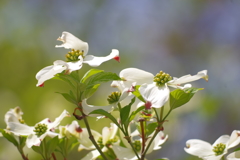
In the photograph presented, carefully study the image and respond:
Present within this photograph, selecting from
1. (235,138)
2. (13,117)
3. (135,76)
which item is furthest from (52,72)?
(235,138)

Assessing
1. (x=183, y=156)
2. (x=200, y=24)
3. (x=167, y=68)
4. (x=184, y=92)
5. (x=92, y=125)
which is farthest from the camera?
(x=200, y=24)

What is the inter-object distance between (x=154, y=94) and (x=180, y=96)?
45mm

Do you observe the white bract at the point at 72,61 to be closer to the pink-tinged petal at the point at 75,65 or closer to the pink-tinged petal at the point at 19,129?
the pink-tinged petal at the point at 75,65

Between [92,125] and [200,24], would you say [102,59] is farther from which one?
[200,24]

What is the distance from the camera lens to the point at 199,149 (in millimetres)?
652

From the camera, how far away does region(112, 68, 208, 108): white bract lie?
505mm

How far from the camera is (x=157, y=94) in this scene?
513 mm

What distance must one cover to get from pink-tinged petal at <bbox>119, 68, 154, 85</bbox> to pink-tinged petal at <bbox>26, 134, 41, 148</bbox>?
0.19 metres

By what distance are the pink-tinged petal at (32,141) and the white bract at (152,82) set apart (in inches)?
6.8

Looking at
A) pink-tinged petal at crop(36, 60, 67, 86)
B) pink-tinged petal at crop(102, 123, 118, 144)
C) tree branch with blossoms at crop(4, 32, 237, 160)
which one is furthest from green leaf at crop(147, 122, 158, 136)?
pink-tinged petal at crop(36, 60, 67, 86)

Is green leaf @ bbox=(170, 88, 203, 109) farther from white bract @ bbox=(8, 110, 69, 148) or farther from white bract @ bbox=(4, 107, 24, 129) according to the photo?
white bract @ bbox=(4, 107, 24, 129)

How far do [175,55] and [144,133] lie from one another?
2710 millimetres

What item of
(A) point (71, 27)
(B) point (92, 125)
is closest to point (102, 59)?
(B) point (92, 125)

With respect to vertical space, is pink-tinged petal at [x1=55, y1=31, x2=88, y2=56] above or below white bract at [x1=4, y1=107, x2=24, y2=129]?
above
